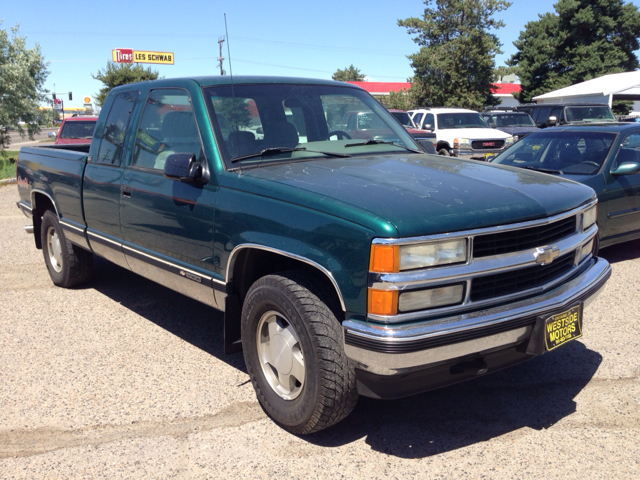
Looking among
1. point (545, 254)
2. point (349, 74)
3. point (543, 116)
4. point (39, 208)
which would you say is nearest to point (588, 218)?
point (545, 254)

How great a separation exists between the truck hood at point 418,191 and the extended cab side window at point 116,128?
1630mm

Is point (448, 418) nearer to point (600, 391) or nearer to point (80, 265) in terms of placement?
point (600, 391)

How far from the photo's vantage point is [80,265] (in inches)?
232

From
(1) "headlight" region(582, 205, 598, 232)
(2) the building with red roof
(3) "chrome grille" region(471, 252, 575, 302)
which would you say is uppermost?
(2) the building with red roof

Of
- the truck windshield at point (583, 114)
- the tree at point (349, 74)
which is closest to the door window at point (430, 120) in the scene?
the truck windshield at point (583, 114)

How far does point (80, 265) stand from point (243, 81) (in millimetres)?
2977

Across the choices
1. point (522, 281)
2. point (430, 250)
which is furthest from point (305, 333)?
point (522, 281)

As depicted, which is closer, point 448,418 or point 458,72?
point 448,418

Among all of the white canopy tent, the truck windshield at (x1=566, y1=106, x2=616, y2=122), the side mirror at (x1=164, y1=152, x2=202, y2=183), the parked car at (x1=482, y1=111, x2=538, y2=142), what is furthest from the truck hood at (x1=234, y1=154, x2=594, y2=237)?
the white canopy tent

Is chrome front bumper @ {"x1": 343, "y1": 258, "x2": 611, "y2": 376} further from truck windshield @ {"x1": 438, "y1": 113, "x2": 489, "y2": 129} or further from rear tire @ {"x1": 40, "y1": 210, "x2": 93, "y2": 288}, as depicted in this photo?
truck windshield @ {"x1": 438, "y1": 113, "x2": 489, "y2": 129}

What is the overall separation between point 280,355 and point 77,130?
39.6 ft

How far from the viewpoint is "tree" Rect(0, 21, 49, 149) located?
19.1 metres

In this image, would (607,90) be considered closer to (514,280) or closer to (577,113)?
(577,113)

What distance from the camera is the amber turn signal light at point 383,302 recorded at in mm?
2584
